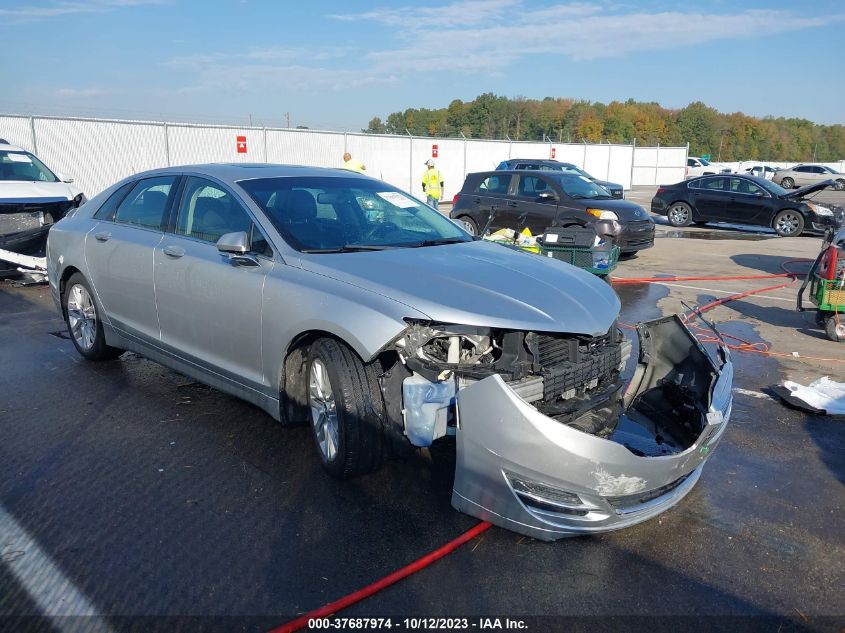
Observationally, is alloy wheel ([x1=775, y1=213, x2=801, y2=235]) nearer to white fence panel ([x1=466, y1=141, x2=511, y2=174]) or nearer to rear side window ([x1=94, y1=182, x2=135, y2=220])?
white fence panel ([x1=466, y1=141, x2=511, y2=174])

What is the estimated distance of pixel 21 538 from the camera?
10.9ft

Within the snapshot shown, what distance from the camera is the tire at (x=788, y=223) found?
17266 mm

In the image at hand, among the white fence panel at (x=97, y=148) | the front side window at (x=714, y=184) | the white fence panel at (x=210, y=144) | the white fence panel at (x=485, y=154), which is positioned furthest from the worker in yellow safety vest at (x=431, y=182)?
the white fence panel at (x=485, y=154)

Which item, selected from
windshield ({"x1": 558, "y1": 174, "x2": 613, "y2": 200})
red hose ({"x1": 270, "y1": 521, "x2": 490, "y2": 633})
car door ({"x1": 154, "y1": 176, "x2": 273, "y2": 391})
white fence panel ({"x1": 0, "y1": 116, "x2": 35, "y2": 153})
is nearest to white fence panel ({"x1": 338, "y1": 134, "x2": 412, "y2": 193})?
white fence panel ({"x1": 0, "y1": 116, "x2": 35, "y2": 153})

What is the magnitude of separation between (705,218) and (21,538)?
19.0 meters

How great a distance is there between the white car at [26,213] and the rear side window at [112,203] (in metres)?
4.13

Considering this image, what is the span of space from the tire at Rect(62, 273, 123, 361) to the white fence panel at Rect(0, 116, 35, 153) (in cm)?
1525

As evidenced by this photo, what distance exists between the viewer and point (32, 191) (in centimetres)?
980

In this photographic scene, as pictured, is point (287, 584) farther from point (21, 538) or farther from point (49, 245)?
point (49, 245)

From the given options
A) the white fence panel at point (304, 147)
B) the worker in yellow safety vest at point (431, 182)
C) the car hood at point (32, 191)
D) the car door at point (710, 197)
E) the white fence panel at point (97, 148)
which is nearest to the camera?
the car hood at point (32, 191)

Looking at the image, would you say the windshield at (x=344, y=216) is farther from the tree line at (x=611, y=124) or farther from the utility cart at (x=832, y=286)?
the tree line at (x=611, y=124)

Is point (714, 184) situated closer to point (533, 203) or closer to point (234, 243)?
point (533, 203)

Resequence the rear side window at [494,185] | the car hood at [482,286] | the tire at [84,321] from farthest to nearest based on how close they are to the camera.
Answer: the rear side window at [494,185]
the tire at [84,321]
the car hood at [482,286]

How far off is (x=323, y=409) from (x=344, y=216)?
4.41 ft
